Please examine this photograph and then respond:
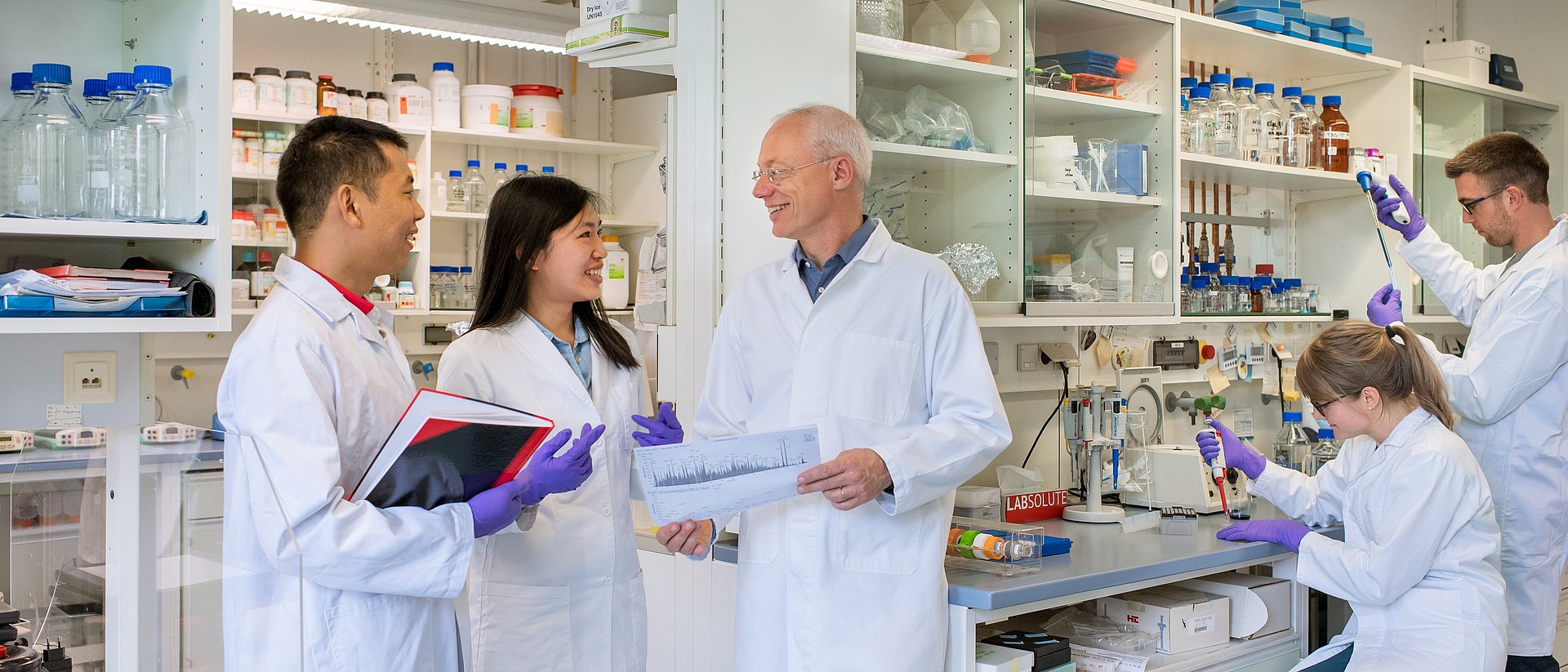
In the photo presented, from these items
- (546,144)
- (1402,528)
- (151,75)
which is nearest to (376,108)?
(546,144)

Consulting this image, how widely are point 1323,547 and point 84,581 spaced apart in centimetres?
221

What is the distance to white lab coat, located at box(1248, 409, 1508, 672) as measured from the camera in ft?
7.54

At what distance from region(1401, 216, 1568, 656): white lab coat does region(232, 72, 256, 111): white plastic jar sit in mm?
4066

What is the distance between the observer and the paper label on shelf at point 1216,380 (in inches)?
153

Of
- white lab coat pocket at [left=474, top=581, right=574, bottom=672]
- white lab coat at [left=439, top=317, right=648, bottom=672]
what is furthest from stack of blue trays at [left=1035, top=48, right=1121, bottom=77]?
white lab coat pocket at [left=474, top=581, right=574, bottom=672]

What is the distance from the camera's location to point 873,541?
204 centimetres

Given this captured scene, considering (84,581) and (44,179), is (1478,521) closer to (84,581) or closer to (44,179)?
(84,581)

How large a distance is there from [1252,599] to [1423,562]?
0.50 m

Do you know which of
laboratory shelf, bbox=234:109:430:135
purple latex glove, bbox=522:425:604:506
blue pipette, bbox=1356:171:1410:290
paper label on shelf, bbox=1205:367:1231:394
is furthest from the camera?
laboratory shelf, bbox=234:109:430:135

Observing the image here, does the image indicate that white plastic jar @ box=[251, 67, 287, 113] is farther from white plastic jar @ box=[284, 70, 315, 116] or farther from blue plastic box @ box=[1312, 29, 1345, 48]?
blue plastic box @ box=[1312, 29, 1345, 48]

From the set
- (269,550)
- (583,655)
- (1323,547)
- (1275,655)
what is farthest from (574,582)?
(1275,655)

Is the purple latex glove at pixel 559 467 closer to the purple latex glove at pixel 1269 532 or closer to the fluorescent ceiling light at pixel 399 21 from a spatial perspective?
the purple latex glove at pixel 1269 532

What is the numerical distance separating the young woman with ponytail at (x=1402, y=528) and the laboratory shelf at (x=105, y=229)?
84.4 inches

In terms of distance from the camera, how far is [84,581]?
146 cm
